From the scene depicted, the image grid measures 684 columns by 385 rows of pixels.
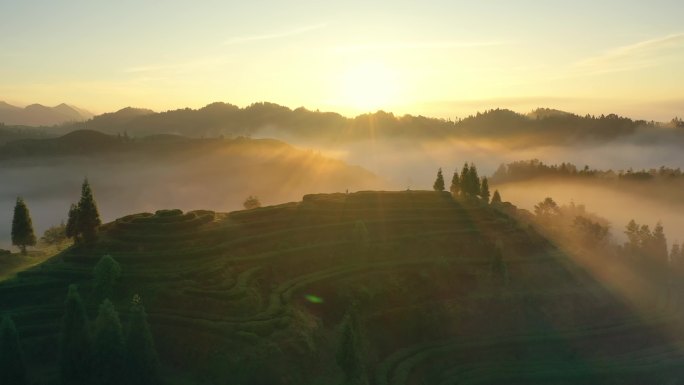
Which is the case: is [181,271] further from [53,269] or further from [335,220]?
[335,220]

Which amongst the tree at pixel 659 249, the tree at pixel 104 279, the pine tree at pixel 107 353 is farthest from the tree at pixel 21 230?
the tree at pixel 659 249

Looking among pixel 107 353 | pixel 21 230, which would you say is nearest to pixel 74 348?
pixel 107 353

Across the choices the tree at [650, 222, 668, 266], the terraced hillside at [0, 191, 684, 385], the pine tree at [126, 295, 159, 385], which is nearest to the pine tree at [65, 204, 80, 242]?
the terraced hillside at [0, 191, 684, 385]

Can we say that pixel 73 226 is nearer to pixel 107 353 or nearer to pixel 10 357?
pixel 10 357

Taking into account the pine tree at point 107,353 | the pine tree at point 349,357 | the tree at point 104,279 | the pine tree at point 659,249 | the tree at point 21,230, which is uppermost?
the tree at point 21,230

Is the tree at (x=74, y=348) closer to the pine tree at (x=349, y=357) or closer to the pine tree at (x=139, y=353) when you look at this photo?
the pine tree at (x=139, y=353)

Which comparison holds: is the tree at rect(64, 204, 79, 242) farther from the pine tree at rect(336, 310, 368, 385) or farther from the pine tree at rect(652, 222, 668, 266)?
the pine tree at rect(652, 222, 668, 266)
